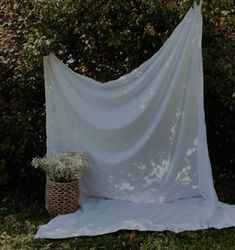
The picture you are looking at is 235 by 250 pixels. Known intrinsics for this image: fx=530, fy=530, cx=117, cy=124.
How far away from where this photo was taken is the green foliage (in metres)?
4.68

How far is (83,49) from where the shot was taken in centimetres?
487

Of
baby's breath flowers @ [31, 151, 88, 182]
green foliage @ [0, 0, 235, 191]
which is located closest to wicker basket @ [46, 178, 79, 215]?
baby's breath flowers @ [31, 151, 88, 182]

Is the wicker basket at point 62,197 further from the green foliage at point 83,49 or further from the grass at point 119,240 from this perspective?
the green foliage at point 83,49

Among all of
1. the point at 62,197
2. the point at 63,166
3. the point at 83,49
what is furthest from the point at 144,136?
the point at 83,49

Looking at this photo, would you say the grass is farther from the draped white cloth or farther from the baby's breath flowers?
the baby's breath flowers

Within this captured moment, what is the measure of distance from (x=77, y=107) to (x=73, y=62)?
1.77 ft

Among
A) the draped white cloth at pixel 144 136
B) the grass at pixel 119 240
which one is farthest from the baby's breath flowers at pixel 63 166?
the grass at pixel 119 240

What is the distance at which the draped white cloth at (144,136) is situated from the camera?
4367 mm

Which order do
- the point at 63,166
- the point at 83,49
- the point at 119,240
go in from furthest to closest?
1. the point at 83,49
2. the point at 63,166
3. the point at 119,240

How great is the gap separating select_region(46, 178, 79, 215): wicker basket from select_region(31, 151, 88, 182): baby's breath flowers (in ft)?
0.19

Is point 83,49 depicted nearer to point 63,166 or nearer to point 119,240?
point 63,166

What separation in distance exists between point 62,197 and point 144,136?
87 centimetres

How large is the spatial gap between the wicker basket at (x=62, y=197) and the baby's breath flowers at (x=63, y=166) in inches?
2.3

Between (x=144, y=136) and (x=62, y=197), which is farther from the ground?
(x=144, y=136)
